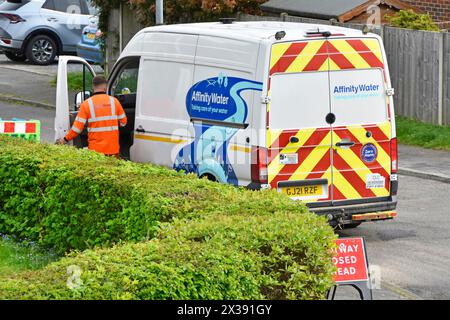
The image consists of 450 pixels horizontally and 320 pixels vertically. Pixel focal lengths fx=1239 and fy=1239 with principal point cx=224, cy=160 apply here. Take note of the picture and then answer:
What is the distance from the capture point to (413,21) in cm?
2227

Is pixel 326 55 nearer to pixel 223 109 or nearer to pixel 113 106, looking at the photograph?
pixel 223 109

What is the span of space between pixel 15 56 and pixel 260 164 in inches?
859

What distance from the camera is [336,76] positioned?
41.2 feet

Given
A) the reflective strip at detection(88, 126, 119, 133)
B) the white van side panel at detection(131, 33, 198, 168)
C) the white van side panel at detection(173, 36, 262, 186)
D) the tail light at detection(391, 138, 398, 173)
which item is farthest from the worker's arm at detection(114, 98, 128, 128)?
the tail light at detection(391, 138, 398, 173)

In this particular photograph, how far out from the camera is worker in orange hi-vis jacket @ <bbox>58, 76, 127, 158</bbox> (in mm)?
14266

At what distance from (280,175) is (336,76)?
1.16m

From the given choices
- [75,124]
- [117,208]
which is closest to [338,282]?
[117,208]

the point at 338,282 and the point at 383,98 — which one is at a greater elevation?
the point at 383,98

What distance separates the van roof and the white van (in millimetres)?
15

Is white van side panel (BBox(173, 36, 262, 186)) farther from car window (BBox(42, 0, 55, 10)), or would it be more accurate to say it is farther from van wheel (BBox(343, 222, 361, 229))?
car window (BBox(42, 0, 55, 10))

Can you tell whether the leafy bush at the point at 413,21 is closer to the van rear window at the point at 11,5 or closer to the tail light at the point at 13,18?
the tail light at the point at 13,18

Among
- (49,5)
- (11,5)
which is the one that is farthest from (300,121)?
(49,5)

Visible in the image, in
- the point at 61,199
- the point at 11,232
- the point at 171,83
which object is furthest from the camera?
the point at 171,83

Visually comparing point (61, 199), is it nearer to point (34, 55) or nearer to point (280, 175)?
point (280, 175)
